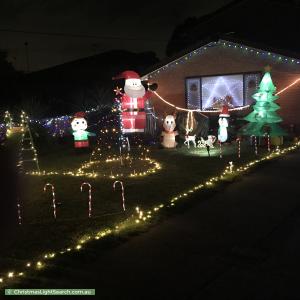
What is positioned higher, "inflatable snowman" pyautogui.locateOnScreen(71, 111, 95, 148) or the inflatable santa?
the inflatable santa

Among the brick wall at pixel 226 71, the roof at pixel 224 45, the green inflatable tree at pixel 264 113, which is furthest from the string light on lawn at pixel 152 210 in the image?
the roof at pixel 224 45

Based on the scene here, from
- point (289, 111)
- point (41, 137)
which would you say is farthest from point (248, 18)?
point (41, 137)

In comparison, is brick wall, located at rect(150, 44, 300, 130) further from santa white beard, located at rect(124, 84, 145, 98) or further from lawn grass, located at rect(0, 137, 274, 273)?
santa white beard, located at rect(124, 84, 145, 98)

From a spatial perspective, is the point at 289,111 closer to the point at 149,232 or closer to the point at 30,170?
the point at 30,170

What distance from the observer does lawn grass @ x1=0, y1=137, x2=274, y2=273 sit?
6289 millimetres

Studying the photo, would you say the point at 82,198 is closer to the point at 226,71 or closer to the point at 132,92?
the point at 132,92

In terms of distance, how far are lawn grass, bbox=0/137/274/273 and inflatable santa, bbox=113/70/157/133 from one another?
1305 mm

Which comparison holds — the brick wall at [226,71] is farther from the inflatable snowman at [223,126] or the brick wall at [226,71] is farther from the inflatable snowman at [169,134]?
the inflatable snowman at [169,134]

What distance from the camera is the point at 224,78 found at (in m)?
19.5

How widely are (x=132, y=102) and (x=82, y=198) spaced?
602 centimetres

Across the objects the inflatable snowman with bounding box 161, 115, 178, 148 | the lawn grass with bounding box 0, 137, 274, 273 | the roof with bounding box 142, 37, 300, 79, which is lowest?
the lawn grass with bounding box 0, 137, 274, 273

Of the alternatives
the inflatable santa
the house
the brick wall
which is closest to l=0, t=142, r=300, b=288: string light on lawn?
the inflatable santa

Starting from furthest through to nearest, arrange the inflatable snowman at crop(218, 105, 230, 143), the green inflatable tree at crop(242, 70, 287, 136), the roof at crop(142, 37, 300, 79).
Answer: the roof at crop(142, 37, 300, 79) → the inflatable snowman at crop(218, 105, 230, 143) → the green inflatable tree at crop(242, 70, 287, 136)

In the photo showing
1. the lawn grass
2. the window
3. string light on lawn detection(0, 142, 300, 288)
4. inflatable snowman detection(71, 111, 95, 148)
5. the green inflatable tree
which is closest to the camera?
string light on lawn detection(0, 142, 300, 288)
